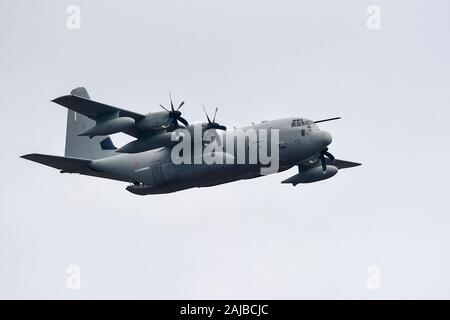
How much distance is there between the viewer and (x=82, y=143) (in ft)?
172

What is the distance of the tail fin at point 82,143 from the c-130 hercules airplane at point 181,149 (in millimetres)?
2683

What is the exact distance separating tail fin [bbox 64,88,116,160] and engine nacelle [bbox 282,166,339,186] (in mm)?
11160

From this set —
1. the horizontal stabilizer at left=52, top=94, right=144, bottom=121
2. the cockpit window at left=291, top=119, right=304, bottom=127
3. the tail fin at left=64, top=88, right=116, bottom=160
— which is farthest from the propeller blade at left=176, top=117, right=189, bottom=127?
the tail fin at left=64, top=88, right=116, bottom=160

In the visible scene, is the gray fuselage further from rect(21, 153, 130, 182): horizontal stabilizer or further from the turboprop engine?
the turboprop engine

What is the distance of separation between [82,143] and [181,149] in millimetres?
8364

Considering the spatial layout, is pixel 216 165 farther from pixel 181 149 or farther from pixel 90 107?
pixel 90 107

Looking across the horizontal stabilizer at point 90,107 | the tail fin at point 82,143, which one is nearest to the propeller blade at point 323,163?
the horizontal stabilizer at point 90,107

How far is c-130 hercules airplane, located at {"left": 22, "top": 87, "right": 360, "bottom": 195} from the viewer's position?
45303 mm

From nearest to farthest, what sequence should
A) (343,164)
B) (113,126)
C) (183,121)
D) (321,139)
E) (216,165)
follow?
(113,126)
(216,165)
(321,139)
(183,121)
(343,164)

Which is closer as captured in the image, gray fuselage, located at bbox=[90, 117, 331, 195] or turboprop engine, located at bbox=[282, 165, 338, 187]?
gray fuselage, located at bbox=[90, 117, 331, 195]

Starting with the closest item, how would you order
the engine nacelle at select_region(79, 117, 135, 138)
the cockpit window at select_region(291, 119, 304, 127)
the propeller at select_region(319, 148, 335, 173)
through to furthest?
the engine nacelle at select_region(79, 117, 135, 138), the cockpit window at select_region(291, 119, 304, 127), the propeller at select_region(319, 148, 335, 173)

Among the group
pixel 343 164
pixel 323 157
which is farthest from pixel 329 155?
pixel 343 164

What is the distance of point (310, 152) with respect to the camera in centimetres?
4591
